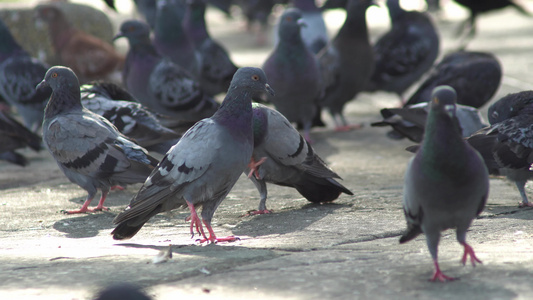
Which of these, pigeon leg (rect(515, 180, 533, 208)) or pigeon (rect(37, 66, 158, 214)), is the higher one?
pigeon (rect(37, 66, 158, 214))

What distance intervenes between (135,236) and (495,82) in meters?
4.11

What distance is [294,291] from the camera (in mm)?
3043

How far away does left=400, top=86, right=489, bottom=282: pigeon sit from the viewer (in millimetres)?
3088

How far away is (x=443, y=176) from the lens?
10.1 feet

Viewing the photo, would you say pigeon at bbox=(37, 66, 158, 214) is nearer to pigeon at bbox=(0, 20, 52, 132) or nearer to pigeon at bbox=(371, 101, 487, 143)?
pigeon at bbox=(371, 101, 487, 143)

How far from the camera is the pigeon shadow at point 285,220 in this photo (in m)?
4.35

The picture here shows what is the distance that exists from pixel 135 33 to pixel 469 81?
337 cm

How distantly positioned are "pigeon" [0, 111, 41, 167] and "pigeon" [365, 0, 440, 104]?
4023 mm

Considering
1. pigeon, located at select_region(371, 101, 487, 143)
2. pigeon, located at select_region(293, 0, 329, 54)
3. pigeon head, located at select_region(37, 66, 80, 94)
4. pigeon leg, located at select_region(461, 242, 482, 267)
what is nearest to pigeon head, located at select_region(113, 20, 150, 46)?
pigeon head, located at select_region(37, 66, 80, 94)

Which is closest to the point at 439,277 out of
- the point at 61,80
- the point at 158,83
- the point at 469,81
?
the point at 61,80

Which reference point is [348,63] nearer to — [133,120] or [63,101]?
[133,120]

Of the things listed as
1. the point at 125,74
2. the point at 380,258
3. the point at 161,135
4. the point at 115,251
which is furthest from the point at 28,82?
the point at 380,258

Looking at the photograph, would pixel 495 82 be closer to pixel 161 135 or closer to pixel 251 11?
pixel 161 135

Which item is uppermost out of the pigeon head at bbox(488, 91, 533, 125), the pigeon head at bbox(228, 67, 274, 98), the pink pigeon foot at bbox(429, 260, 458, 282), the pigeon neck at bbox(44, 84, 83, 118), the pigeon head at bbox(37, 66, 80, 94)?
the pigeon head at bbox(228, 67, 274, 98)
